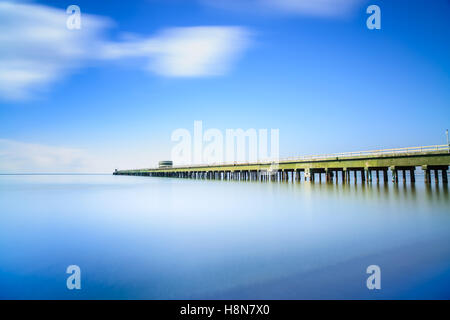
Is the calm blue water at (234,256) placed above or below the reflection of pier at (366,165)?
below

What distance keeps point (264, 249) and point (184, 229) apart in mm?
4298

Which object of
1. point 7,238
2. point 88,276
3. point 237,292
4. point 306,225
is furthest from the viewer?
point 306,225

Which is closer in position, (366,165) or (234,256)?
(234,256)

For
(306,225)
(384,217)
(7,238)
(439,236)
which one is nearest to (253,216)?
(306,225)

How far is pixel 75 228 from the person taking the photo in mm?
12344

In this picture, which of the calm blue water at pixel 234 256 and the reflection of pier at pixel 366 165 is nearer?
the calm blue water at pixel 234 256

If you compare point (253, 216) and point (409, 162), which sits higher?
point (409, 162)

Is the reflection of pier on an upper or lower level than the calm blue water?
upper

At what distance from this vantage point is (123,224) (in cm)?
1293

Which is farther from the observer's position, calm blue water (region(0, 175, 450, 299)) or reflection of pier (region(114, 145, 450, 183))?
reflection of pier (region(114, 145, 450, 183))

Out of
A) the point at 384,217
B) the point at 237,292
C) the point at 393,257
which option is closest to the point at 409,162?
the point at 384,217
